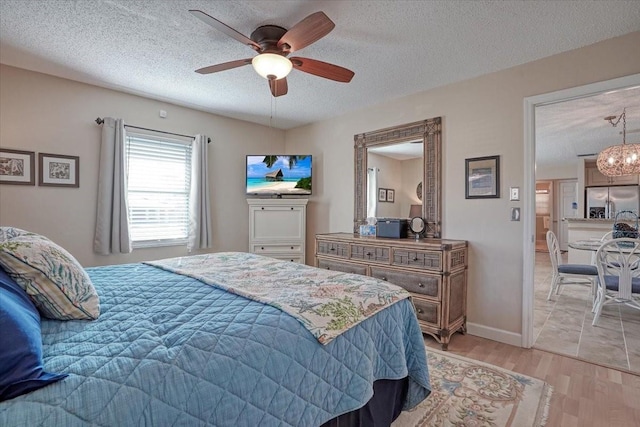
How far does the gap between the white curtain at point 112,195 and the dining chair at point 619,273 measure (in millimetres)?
4957

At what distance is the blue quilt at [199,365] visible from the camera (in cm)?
73

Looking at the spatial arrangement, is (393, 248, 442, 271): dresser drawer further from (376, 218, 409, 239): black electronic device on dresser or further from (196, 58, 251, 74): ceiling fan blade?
(196, 58, 251, 74): ceiling fan blade

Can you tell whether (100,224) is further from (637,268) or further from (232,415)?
(637,268)

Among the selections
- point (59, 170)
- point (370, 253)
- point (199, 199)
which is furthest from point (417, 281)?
point (59, 170)

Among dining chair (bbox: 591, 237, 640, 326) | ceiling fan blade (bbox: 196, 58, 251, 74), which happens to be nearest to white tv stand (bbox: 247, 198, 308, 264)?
ceiling fan blade (bbox: 196, 58, 251, 74)

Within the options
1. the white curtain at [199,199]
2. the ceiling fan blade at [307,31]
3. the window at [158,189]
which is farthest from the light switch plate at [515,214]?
the window at [158,189]

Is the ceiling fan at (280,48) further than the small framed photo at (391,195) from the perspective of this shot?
No

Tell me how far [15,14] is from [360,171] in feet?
A: 10.6

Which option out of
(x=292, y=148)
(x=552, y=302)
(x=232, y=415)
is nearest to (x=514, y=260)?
(x=552, y=302)

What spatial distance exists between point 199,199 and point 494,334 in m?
3.48

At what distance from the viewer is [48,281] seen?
109cm

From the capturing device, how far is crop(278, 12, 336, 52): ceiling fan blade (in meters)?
1.67

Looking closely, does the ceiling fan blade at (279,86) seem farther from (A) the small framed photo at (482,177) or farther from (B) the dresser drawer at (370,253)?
(A) the small framed photo at (482,177)

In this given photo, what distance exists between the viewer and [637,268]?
10.5ft
